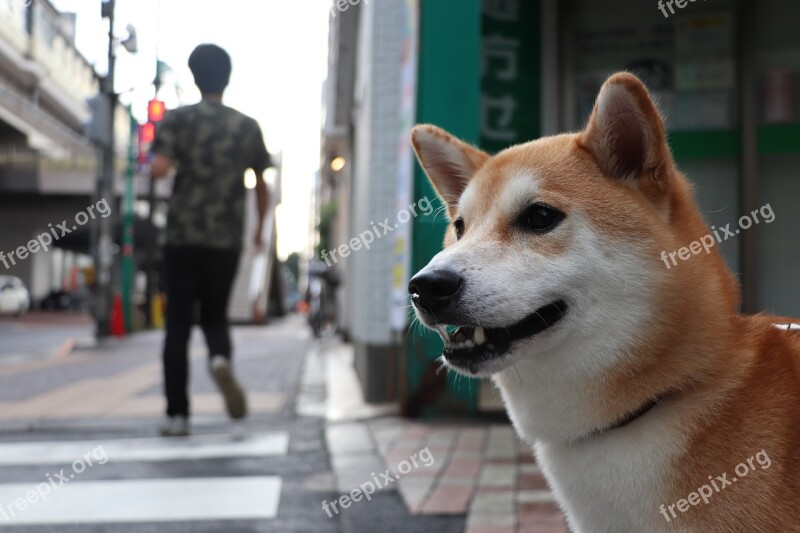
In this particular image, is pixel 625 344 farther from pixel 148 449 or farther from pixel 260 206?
pixel 260 206

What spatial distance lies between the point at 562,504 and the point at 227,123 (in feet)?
12.1

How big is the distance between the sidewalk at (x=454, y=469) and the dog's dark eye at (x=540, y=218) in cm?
133

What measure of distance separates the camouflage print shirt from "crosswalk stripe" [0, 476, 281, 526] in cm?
158

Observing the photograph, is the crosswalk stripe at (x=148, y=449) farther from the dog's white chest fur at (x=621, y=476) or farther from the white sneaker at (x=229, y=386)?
the dog's white chest fur at (x=621, y=476)

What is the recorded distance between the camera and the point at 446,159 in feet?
7.52

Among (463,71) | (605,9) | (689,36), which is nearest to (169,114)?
(463,71)

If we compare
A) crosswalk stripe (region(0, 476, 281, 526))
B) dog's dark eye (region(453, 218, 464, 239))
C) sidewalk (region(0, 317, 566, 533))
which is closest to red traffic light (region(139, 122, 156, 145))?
sidewalk (region(0, 317, 566, 533))

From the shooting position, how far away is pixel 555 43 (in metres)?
5.25

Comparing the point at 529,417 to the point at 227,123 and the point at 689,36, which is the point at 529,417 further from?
the point at 689,36

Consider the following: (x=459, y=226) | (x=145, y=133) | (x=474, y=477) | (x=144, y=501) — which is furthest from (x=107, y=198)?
(x=459, y=226)

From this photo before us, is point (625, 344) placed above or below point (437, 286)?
below

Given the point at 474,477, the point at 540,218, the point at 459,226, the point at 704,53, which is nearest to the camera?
the point at 540,218

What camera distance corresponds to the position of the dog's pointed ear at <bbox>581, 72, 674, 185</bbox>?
64.3 inches

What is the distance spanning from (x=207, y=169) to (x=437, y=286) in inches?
132
